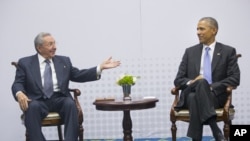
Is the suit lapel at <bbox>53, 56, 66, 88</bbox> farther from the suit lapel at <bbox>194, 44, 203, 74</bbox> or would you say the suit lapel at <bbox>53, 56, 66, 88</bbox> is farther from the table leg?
the suit lapel at <bbox>194, 44, 203, 74</bbox>

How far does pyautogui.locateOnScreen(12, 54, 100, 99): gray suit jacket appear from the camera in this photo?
500 centimetres

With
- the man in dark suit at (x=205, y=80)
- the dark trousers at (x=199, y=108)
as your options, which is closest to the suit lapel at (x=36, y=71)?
the man in dark suit at (x=205, y=80)

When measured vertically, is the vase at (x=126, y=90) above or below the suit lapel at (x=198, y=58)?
below

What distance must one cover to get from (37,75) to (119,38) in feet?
4.89

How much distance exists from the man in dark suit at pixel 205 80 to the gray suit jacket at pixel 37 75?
102 centimetres

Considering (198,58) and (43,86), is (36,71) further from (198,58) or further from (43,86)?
(198,58)

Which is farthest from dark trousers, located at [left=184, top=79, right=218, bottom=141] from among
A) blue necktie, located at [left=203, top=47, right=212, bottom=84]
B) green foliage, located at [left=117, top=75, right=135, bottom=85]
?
green foliage, located at [left=117, top=75, right=135, bottom=85]

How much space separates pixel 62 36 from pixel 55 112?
152 centimetres

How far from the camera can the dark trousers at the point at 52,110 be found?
4.64m

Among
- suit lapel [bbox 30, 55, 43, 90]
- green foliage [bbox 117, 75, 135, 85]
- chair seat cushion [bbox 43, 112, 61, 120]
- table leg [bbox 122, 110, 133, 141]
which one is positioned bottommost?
table leg [bbox 122, 110, 133, 141]

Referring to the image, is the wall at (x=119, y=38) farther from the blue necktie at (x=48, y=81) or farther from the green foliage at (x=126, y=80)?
the green foliage at (x=126, y=80)

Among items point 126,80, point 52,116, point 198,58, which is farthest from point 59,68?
point 198,58

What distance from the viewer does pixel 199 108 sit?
15.0 feet

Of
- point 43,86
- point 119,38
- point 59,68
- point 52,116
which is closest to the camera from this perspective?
point 52,116
